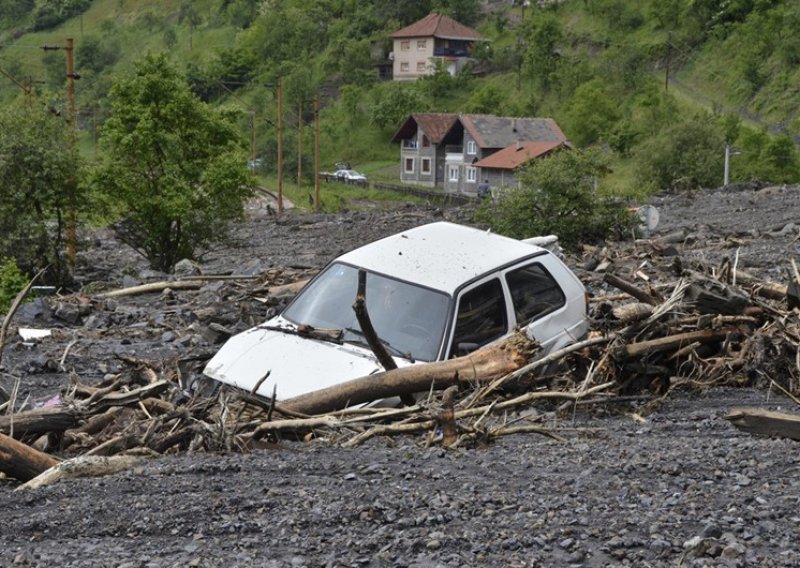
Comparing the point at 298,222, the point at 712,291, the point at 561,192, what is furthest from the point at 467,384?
the point at 298,222

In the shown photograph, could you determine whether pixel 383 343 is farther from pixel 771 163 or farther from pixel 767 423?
pixel 771 163

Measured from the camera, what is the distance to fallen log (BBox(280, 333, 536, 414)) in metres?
8.06

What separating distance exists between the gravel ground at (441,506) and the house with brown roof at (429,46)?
101m

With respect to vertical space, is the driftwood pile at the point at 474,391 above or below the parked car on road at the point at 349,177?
above

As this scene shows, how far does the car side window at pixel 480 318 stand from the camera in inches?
357

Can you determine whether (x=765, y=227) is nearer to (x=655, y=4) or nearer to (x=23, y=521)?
(x=23, y=521)

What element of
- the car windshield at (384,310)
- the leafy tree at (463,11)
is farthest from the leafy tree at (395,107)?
the car windshield at (384,310)

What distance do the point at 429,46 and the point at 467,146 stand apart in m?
38.1

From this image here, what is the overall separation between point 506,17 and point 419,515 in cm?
11499

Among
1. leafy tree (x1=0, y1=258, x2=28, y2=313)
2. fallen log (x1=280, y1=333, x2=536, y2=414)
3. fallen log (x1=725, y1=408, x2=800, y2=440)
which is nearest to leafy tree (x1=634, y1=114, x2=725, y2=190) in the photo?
leafy tree (x1=0, y1=258, x2=28, y2=313)

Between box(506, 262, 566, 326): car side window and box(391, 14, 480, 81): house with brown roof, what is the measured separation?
320 ft

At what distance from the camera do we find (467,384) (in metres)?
8.46

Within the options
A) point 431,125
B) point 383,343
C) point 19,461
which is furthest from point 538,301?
point 431,125

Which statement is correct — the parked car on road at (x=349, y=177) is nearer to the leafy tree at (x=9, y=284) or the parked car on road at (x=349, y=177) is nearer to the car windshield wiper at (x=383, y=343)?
the leafy tree at (x=9, y=284)
